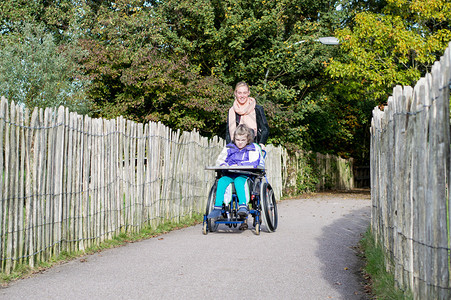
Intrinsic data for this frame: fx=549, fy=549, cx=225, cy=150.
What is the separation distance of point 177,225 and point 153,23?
44.7 ft

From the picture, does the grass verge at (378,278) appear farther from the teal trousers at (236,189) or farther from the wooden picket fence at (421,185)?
the teal trousers at (236,189)

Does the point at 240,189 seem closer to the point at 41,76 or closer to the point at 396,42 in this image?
the point at 396,42

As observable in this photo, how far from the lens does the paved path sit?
15.5ft

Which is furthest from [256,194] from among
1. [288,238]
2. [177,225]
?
[177,225]

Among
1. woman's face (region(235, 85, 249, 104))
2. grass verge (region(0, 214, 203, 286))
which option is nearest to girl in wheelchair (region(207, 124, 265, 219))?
woman's face (region(235, 85, 249, 104))

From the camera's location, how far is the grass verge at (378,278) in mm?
4227

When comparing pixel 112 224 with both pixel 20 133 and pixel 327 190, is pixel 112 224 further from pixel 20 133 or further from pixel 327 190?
pixel 327 190

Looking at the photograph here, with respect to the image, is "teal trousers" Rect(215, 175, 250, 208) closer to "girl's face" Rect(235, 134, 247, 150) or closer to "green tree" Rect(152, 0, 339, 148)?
"girl's face" Rect(235, 134, 247, 150)

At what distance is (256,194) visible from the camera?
8375 mm

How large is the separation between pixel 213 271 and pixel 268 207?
2.91 metres

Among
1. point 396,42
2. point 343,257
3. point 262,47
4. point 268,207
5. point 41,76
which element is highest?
point 262,47

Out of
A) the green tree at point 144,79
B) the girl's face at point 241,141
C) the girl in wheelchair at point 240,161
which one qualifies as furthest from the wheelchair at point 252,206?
the green tree at point 144,79

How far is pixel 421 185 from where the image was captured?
3.52 meters

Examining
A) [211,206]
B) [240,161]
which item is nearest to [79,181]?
[211,206]
